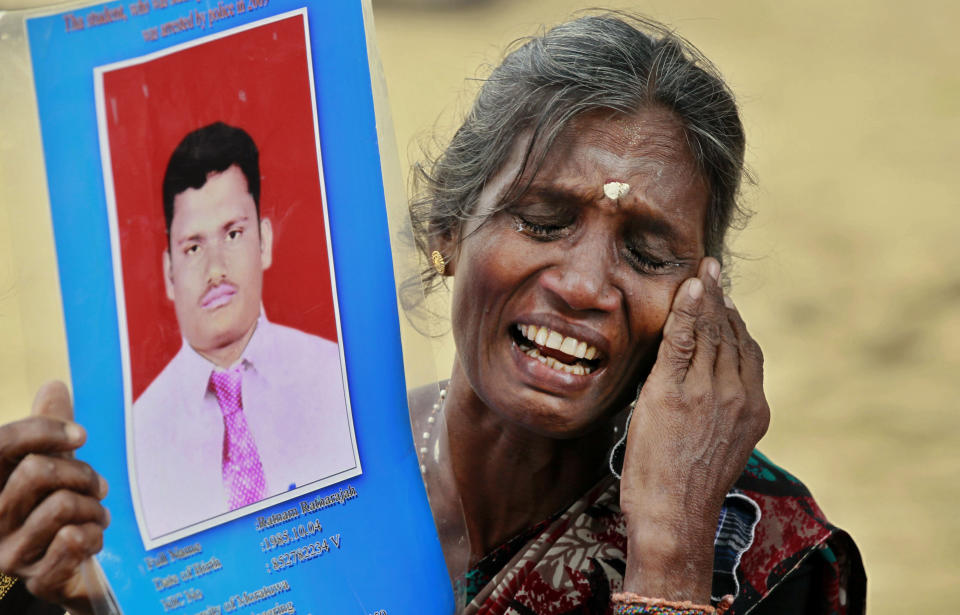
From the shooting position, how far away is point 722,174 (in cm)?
214

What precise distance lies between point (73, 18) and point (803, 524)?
165cm

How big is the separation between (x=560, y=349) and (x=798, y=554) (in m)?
0.67

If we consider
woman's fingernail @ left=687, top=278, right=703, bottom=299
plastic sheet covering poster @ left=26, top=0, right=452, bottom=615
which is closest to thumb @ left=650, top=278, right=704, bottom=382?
woman's fingernail @ left=687, top=278, right=703, bottom=299

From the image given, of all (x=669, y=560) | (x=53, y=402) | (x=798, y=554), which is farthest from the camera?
(x=798, y=554)

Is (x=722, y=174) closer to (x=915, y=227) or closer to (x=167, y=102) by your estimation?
(x=167, y=102)

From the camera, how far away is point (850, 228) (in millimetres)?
7578

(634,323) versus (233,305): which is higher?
(233,305)

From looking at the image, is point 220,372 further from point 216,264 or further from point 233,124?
point 233,124

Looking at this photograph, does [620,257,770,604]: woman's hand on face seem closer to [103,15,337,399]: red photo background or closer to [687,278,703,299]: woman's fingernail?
[687,278,703,299]: woman's fingernail

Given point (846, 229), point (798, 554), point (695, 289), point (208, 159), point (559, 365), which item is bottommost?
point (798, 554)

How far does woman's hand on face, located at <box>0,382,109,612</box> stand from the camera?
1313 mm

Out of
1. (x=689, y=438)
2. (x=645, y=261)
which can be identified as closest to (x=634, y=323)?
(x=645, y=261)

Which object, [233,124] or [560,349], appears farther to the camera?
[560,349]

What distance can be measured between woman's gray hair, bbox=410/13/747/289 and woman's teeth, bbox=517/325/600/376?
0.26 meters
